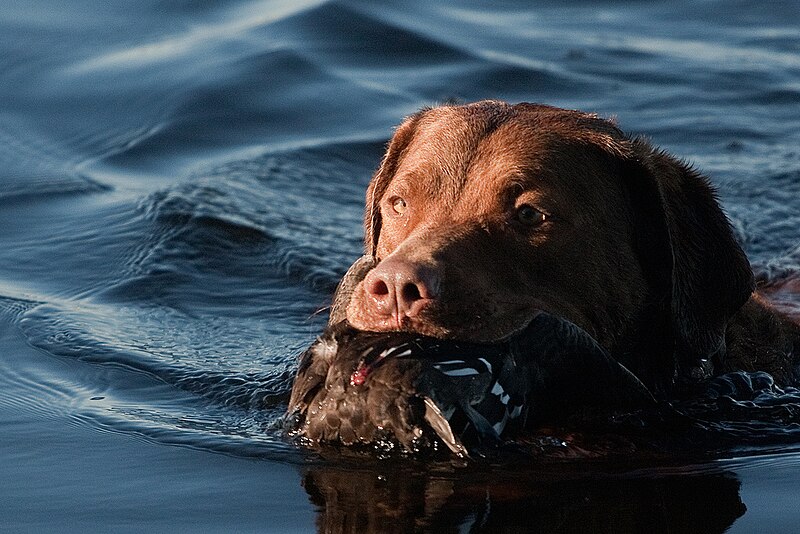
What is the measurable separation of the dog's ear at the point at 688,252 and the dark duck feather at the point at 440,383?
0.59m

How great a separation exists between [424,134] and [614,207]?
→ 87cm

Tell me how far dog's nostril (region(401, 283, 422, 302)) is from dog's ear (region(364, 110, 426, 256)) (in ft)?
5.04

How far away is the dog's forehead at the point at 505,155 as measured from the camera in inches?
230

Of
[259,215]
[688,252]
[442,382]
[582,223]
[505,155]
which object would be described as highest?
[505,155]

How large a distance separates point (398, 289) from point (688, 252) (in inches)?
57.1

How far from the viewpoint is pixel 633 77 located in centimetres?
1295

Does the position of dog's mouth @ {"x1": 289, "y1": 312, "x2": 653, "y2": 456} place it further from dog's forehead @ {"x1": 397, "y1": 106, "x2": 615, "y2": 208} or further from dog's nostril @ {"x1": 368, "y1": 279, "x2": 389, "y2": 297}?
dog's forehead @ {"x1": 397, "y1": 106, "x2": 615, "y2": 208}

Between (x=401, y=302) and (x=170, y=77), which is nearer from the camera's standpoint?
(x=401, y=302)

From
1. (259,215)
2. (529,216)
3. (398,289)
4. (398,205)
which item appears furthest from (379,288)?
(259,215)

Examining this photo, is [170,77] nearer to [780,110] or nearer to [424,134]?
[780,110]

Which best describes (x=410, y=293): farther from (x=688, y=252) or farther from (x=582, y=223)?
(x=688, y=252)

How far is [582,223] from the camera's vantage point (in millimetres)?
5832

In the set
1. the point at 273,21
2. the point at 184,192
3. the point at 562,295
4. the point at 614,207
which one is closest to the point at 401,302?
the point at 562,295

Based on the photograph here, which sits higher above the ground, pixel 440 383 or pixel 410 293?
pixel 410 293
